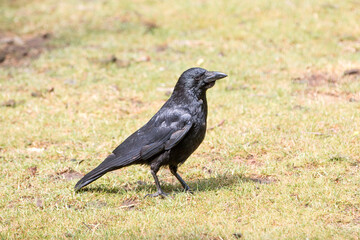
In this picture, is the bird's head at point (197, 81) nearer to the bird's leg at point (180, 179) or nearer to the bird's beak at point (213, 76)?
the bird's beak at point (213, 76)

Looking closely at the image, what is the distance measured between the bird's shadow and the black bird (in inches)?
7.2

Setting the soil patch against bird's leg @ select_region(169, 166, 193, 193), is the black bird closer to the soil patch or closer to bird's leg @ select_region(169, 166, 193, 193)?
bird's leg @ select_region(169, 166, 193, 193)

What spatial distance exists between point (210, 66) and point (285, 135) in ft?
10.7

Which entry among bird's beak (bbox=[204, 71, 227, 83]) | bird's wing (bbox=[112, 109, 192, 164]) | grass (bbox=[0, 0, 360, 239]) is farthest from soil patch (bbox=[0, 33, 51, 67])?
bird's beak (bbox=[204, 71, 227, 83])

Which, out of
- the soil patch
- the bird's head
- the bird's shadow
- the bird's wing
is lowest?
the soil patch

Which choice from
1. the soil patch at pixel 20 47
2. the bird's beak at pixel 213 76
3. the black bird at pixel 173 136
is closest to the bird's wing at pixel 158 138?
the black bird at pixel 173 136

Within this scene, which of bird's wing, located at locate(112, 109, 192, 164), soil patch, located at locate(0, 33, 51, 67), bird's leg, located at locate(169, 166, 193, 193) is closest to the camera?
bird's wing, located at locate(112, 109, 192, 164)

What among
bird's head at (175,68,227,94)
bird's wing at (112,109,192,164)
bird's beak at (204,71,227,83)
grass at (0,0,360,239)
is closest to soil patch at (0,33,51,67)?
grass at (0,0,360,239)

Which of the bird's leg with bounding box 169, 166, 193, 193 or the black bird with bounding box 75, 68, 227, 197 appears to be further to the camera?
the bird's leg with bounding box 169, 166, 193, 193

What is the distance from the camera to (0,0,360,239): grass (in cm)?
459

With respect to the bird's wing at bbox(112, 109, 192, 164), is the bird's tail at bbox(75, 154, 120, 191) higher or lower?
lower

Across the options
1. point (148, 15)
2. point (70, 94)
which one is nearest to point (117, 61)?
point (70, 94)

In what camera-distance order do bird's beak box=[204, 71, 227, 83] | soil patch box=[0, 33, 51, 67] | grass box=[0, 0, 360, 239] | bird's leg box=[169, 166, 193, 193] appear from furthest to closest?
soil patch box=[0, 33, 51, 67]
bird's leg box=[169, 166, 193, 193]
bird's beak box=[204, 71, 227, 83]
grass box=[0, 0, 360, 239]

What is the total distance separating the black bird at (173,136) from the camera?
16.6 ft
